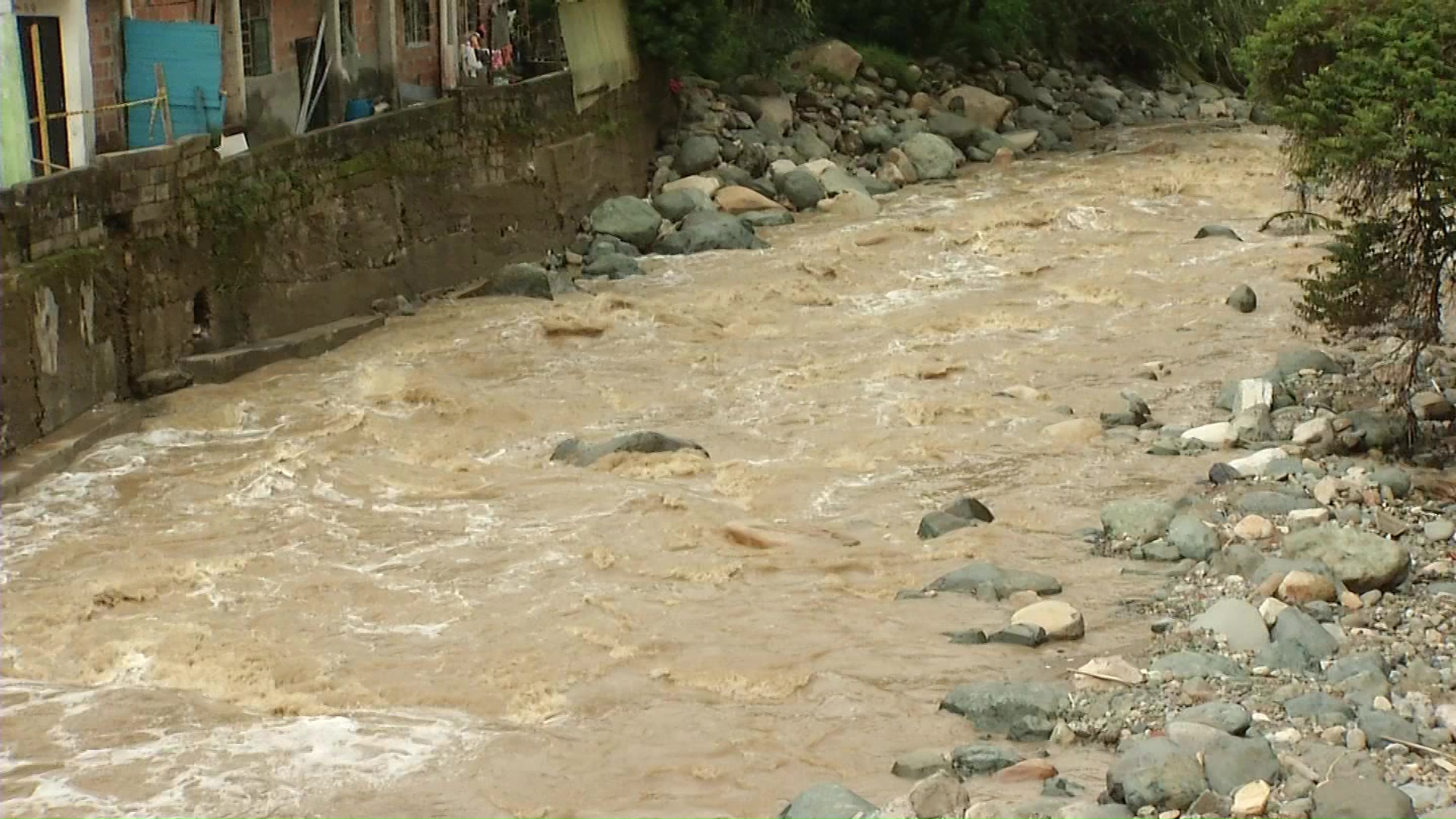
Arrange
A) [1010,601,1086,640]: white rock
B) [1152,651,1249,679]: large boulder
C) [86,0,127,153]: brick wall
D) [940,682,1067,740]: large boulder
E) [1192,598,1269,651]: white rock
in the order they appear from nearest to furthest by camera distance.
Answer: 1. [940,682,1067,740]: large boulder
2. [1152,651,1249,679]: large boulder
3. [1192,598,1269,651]: white rock
4. [1010,601,1086,640]: white rock
5. [86,0,127,153]: brick wall

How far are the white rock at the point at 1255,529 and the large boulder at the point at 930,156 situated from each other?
16.5m

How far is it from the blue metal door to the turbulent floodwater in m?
2.78

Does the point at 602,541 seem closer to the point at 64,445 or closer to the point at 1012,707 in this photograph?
the point at 1012,707

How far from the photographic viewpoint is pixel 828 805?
28.1ft

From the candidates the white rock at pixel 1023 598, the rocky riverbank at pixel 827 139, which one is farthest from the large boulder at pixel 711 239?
the white rock at pixel 1023 598

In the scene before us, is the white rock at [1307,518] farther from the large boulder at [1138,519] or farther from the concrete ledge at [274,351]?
the concrete ledge at [274,351]

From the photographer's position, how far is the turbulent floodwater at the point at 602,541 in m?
9.77

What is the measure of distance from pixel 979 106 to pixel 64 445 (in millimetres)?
20048

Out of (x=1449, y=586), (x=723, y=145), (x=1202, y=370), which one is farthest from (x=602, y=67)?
(x=1449, y=586)

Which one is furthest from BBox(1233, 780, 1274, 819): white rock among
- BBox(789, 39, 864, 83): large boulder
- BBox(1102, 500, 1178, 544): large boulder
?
BBox(789, 39, 864, 83): large boulder

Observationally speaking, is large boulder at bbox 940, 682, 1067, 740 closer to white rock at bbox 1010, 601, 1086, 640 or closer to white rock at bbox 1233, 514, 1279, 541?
white rock at bbox 1010, 601, 1086, 640

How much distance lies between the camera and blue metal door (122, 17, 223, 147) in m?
18.4

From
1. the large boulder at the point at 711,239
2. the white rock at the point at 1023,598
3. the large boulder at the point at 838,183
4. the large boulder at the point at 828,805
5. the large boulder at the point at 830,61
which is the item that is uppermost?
the large boulder at the point at 830,61

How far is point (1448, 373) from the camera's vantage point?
51.3 ft
